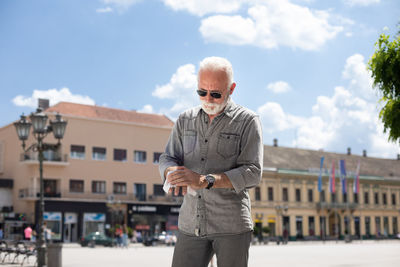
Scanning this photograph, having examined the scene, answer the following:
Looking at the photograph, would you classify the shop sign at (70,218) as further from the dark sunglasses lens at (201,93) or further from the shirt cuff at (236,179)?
the shirt cuff at (236,179)

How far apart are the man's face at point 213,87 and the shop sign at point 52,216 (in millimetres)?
46800

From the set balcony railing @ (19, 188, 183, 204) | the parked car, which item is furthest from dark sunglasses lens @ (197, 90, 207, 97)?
balcony railing @ (19, 188, 183, 204)

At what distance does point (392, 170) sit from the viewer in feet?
251

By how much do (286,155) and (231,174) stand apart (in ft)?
215

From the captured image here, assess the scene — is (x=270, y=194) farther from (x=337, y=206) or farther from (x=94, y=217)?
(x=94, y=217)

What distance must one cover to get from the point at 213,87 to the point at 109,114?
178 ft

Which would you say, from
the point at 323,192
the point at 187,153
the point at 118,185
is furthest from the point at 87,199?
the point at 187,153

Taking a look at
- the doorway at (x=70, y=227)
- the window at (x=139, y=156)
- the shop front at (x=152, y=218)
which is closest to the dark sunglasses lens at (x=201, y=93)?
the doorway at (x=70, y=227)

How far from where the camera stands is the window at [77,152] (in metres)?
51.3

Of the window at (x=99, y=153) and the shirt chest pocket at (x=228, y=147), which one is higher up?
the window at (x=99, y=153)

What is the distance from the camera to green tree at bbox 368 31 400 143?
11.5 metres

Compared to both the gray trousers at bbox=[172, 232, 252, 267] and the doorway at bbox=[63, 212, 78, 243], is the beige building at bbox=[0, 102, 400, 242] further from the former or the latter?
the gray trousers at bbox=[172, 232, 252, 267]

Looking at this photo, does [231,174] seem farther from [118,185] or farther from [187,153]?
[118,185]

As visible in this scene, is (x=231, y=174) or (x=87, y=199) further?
(x=87, y=199)
